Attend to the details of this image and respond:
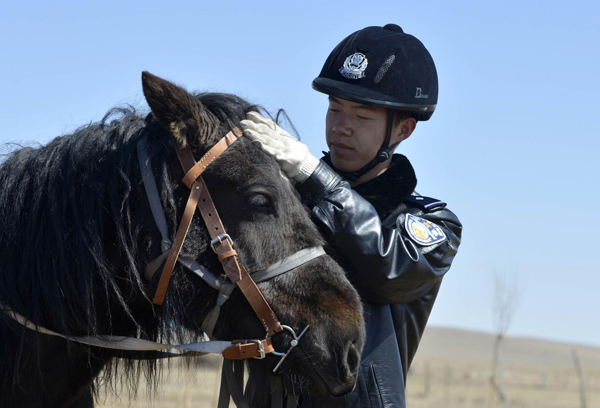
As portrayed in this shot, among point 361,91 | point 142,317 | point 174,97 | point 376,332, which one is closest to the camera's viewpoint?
point 174,97

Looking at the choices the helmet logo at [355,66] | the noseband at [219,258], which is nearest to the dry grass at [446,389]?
the noseband at [219,258]

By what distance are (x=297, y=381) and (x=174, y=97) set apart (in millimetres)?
1154

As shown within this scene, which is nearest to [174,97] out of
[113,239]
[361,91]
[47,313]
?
[113,239]

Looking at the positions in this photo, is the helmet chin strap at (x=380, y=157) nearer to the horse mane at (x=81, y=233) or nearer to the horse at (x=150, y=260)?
the horse at (x=150, y=260)

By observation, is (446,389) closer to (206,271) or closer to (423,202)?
(423,202)

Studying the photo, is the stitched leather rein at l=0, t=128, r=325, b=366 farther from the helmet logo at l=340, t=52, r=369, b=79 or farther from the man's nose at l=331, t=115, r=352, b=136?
the helmet logo at l=340, t=52, r=369, b=79

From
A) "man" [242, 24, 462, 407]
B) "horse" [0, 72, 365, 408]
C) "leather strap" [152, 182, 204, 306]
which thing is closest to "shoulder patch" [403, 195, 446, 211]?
"man" [242, 24, 462, 407]

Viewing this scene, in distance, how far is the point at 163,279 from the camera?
7.34ft

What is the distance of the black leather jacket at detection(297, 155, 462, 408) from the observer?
8.12 feet

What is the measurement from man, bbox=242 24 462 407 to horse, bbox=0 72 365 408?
160mm

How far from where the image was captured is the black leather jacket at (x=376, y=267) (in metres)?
2.47

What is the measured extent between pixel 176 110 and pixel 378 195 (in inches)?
42.7

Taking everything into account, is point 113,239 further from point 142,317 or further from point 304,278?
point 304,278

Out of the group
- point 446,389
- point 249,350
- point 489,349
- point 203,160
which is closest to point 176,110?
point 203,160
